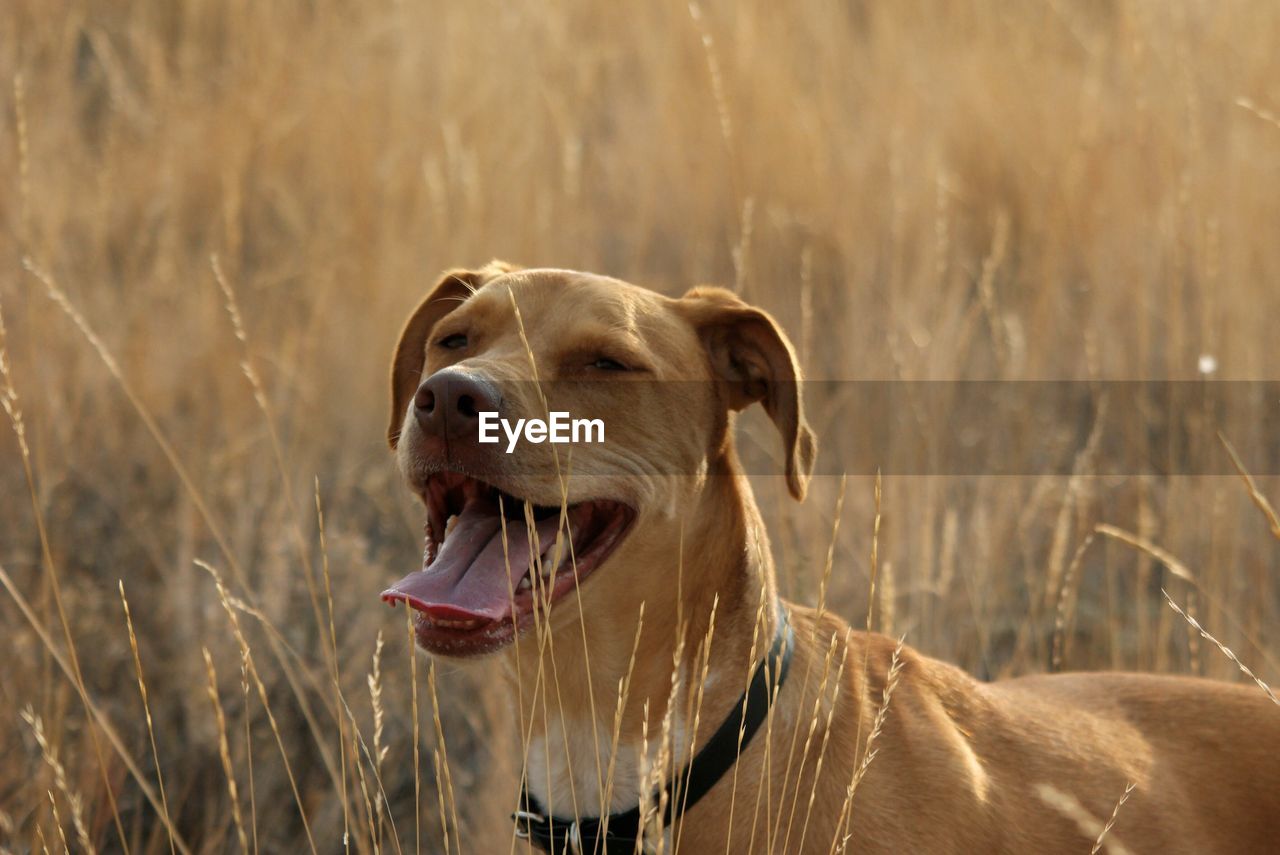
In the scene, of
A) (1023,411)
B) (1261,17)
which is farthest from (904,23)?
(1023,411)

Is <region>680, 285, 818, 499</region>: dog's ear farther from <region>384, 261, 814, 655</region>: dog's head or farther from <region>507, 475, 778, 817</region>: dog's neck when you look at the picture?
<region>507, 475, 778, 817</region>: dog's neck

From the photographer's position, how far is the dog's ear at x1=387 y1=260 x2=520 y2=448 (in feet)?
10.4

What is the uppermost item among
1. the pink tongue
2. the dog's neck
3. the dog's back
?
the pink tongue

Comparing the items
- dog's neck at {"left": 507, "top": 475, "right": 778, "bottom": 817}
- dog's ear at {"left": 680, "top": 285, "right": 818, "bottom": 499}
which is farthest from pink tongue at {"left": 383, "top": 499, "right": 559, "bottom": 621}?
dog's ear at {"left": 680, "top": 285, "right": 818, "bottom": 499}

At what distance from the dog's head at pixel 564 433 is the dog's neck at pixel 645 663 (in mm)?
71

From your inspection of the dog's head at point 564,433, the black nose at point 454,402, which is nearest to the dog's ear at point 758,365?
the dog's head at point 564,433

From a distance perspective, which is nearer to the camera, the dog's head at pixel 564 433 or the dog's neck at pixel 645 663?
the dog's head at pixel 564 433

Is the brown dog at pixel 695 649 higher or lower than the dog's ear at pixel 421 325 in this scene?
lower

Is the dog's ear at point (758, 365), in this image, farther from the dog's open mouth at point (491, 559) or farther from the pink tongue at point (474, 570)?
the pink tongue at point (474, 570)

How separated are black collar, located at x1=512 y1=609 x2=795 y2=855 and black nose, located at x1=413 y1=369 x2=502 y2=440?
66 cm

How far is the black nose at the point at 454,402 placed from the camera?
2387 mm

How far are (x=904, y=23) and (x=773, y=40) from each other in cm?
86

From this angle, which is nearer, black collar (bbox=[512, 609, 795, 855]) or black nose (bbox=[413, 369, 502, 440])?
black nose (bbox=[413, 369, 502, 440])

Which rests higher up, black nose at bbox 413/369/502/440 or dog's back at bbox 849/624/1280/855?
black nose at bbox 413/369/502/440
